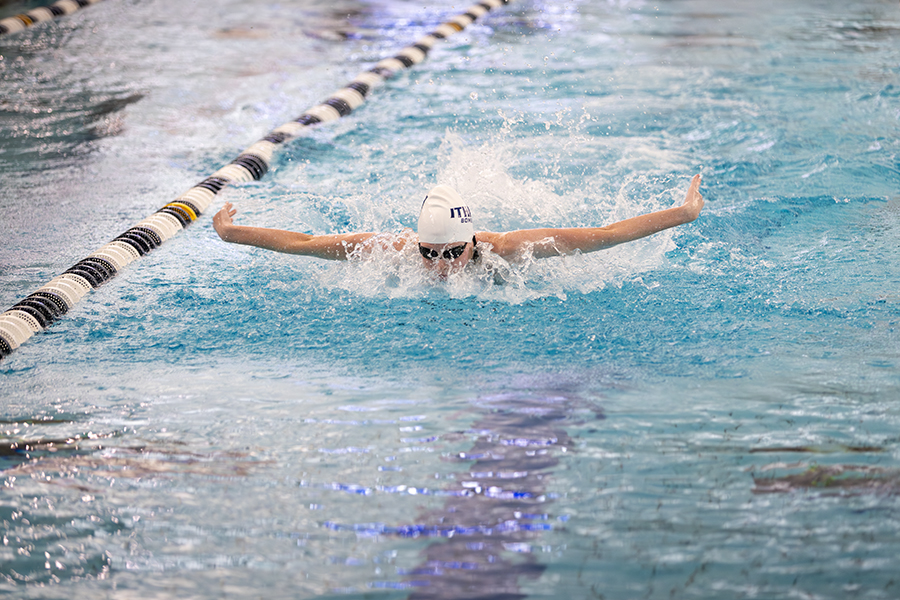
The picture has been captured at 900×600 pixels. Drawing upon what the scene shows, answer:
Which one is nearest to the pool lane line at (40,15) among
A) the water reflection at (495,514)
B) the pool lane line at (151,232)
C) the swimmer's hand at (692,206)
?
the pool lane line at (151,232)

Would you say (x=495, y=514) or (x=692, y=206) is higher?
(x=692, y=206)

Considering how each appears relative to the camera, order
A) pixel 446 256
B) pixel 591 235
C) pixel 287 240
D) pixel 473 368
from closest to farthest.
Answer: pixel 473 368, pixel 591 235, pixel 446 256, pixel 287 240

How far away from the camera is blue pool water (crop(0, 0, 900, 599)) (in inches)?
84.0

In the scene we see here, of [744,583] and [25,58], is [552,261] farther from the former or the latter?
[25,58]

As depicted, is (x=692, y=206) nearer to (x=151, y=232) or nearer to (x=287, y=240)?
(x=287, y=240)

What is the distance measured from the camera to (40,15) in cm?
1014

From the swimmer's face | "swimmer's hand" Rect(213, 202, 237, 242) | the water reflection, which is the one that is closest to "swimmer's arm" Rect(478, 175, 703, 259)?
the swimmer's face

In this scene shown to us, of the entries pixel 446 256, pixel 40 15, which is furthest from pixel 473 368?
pixel 40 15

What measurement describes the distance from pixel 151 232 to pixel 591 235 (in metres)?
2.62

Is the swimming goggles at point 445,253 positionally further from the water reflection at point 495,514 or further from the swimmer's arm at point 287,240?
the water reflection at point 495,514

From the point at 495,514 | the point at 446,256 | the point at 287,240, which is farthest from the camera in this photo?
the point at 287,240

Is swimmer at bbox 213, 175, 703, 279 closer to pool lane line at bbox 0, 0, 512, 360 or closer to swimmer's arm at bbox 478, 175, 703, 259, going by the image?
swimmer's arm at bbox 478, 175, 703, 259

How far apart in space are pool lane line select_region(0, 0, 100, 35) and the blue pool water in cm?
388

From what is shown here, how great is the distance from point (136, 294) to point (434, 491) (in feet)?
7.23
